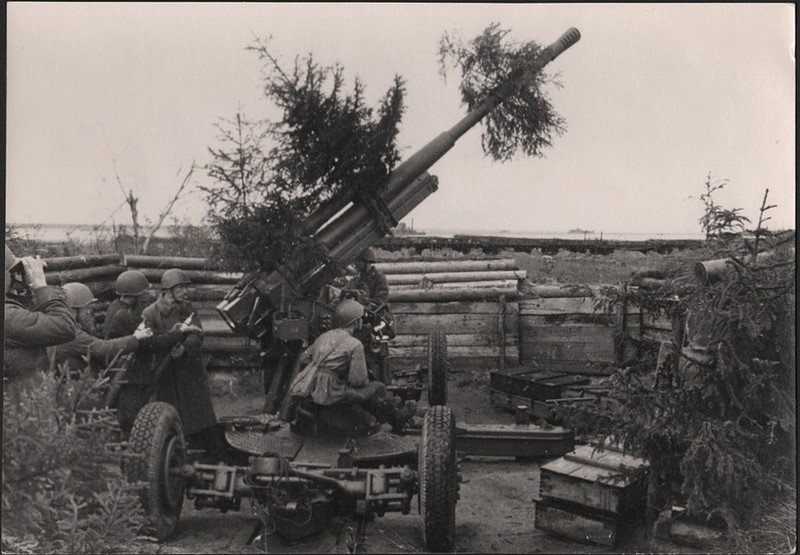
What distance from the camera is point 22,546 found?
411cm

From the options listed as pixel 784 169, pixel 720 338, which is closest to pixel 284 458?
pixel 720 338

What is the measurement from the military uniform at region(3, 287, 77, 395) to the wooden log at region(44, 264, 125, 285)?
4.88m

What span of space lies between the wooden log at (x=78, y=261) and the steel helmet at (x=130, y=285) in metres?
3.22

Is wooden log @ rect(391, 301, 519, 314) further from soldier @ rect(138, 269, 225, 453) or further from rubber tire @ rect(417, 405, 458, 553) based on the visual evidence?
rubber tire @ rect(417, 405, 458, 553)

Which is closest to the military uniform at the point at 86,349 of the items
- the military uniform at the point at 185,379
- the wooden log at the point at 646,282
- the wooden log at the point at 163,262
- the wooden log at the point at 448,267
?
the military uniform at the point at 185,379

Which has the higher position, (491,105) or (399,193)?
(491,105)

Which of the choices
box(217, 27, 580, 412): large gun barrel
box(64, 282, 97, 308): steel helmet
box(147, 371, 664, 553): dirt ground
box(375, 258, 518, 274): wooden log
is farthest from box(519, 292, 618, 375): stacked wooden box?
box(64, 282, 97, 308): steel helmet

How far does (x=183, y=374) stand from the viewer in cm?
684

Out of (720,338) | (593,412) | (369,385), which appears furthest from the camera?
(369,385)

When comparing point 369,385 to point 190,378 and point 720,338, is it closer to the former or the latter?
point 190,378

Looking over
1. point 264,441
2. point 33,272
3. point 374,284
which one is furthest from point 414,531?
point 374,284

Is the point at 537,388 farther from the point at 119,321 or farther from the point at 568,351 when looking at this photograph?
the point at 119,321

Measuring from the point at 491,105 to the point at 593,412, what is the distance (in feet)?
11.5

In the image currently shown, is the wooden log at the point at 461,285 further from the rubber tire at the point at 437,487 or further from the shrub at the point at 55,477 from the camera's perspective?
the shrub at the point at 55,477
